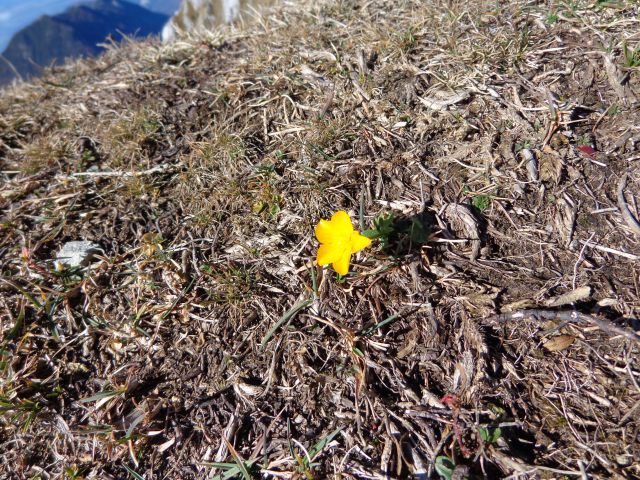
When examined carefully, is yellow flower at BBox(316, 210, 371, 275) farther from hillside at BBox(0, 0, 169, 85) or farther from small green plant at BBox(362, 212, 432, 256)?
hillside at BBox(0, 0, 169, 85)

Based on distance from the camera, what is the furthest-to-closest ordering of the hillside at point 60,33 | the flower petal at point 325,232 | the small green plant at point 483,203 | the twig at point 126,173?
the hillside at point 60,33
the twig at point 126,173
the small green plant at point 483,203
the flower petal at point 325,232

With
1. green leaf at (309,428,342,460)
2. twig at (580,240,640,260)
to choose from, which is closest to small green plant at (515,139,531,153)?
twig at (580,240,640,260)

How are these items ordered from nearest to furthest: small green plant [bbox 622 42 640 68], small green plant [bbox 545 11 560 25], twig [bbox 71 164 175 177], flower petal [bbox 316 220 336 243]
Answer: flower petal [bbox 316 220 336 243], small green plant [bbox 622 42 640 68], small green plant [bbox 545 11 560 25], twig [bbox 71 164 175 177]

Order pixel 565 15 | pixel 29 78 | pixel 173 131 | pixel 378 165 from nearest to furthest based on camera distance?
pixel 378 165 < pixel 565 15 < pixel 173 131 < pixel 29 78

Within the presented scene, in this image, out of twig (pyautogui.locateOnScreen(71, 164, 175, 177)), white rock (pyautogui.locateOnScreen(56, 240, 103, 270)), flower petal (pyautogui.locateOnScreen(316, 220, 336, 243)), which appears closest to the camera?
flower petal (pyautogui.locateOnScreen(316, 220, 336, 243))

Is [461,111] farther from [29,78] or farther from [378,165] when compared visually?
[29,78]

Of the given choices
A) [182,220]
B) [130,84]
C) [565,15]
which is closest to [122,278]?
[182,220]

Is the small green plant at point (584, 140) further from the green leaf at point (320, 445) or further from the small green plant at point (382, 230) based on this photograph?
the green leaf at point (320, 445)

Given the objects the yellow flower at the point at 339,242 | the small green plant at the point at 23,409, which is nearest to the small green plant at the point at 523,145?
the yellow flower at the point at 339,242
